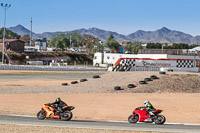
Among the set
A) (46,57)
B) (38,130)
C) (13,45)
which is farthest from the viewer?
(46,57)

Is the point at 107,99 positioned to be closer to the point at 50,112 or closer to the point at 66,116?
the point at 66,116

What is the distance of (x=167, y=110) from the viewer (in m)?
22.4

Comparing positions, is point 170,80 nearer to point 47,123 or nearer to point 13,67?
point 47,123

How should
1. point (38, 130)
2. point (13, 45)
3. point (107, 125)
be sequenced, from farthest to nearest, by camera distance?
point (13, 45) → point (107, 125) → point (38, 130)

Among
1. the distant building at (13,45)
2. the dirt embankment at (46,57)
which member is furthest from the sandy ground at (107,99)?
the distant building at (13,45)

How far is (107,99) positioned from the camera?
26.7 metres

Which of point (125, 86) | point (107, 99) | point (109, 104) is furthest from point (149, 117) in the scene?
point (125, 86)

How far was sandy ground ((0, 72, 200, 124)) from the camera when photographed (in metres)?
20.2

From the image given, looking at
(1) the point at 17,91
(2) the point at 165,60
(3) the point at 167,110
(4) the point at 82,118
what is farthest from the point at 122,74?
(2) the point at 165,60

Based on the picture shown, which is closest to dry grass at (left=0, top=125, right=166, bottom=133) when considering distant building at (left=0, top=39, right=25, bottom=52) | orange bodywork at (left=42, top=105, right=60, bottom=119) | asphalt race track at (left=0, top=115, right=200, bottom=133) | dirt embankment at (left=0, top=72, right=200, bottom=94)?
asphalt race track at (left=0, top=115, right=200, bottom=133)

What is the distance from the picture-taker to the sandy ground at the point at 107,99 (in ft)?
66.4

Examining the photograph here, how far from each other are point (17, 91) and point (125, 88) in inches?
418

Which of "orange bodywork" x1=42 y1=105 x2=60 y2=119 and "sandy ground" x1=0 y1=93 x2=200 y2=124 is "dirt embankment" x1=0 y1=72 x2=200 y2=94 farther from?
"orange bodywork" x1=42 y1=105 x2=60 y2=119

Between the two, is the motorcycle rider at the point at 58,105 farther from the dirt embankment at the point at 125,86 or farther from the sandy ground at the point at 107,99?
the dirt embankment at the point at 125,86
